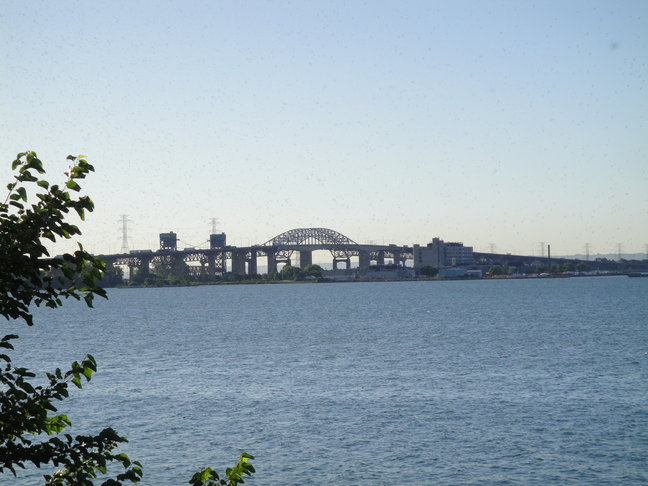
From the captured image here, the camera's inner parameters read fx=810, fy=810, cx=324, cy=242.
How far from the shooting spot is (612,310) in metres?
101

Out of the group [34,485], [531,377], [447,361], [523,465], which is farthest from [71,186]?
[447,361]

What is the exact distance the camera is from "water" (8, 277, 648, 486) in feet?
74.3

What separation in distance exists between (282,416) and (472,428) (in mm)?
6898

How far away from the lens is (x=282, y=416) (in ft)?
96.8

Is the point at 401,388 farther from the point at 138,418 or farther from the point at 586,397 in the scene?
the point at 138,418

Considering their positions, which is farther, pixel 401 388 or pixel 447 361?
pixel 447 361

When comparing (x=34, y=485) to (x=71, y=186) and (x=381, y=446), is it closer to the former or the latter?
(x=381, y=446)

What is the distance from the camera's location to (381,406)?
102 feet

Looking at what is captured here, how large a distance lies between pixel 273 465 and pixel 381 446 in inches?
144

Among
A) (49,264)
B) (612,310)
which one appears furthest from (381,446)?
(612,310)

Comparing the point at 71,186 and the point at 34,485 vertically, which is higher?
the point at 71,186

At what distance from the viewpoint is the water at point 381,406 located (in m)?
22.7

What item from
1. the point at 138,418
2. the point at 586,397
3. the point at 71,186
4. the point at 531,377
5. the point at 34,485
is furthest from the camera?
the point at 531,377

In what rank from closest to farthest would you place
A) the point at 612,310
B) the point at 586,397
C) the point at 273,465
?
the point at 273,465 < the point at 586,397 < the point at 612,310
